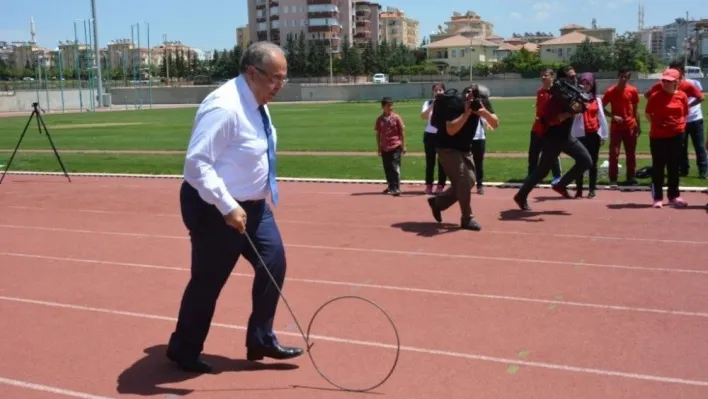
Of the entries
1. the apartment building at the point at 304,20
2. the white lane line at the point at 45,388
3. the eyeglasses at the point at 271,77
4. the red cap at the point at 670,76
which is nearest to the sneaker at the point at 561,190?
the red cap at the point at 670,76

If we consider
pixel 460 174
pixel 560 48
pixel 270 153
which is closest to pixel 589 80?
pixel 460 174

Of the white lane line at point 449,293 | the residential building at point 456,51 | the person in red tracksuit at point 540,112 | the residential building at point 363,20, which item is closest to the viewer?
the white lane line at point 449,293

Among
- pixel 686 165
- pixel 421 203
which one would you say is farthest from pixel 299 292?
pixel 686 165

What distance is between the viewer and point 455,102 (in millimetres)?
9562

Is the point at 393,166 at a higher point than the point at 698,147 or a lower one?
lower

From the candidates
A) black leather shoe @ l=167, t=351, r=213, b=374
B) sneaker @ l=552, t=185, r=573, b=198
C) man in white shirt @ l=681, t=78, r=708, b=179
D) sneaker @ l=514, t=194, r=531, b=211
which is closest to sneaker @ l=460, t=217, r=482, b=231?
sneaker @ l=514, t=194, r=531, b=211

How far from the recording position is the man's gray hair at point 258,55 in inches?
181

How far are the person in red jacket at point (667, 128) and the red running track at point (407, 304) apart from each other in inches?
24.0

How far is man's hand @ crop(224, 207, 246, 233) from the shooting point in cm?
441

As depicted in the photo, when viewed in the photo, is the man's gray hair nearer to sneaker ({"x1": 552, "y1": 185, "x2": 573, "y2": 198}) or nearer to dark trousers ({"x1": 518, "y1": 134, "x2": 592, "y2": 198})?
dark trousers ({"x1": 518, "y1": 134, "x2": 592, "y2": 198})

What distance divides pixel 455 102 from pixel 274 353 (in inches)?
210

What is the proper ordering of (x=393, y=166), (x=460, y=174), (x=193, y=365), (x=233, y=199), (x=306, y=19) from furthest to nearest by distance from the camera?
1. (x=306, y=19)
2. (x=393, y=166)
3. (x=460, y=174)
4. (x=193, y=365)
5. (x=233, y=199)

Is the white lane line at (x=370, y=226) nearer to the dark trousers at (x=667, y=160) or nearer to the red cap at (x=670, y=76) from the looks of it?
the dark trousers at (x=667, y=160)

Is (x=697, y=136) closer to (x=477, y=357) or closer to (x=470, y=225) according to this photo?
(x=470, y=225)
